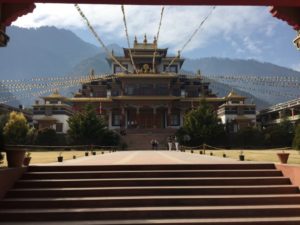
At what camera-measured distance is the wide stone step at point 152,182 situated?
971 cm

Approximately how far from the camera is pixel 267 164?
1087 cm

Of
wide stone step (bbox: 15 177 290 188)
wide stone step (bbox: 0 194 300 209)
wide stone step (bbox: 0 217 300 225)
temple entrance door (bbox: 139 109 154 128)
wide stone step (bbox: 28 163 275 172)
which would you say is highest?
temple entrance door (bbox: 139 109 154 128)

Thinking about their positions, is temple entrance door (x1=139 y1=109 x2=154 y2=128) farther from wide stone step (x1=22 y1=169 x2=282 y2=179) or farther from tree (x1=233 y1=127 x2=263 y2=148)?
wide stone step (x1=22 y1=169 x2=282 y2=179)

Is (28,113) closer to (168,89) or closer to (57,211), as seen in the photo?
(168,89)

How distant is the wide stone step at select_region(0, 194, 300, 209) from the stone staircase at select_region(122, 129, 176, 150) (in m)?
36.3

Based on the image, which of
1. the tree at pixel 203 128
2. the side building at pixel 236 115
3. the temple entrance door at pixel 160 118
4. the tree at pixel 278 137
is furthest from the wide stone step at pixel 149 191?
the temple entrance door at pixel 160 118

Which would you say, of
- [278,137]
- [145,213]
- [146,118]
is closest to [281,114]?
[278,137]

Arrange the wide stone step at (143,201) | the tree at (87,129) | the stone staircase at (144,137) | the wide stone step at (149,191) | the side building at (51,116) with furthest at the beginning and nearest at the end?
the side building at (51,116), the stone staircase at (144,137), the tree at (87,129), the wide stone step at (149,191), the wide stone step at (143,201)

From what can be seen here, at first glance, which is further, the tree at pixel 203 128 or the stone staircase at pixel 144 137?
the stone staircase at pixel 144 137

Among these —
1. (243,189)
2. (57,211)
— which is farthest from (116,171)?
(243,189)

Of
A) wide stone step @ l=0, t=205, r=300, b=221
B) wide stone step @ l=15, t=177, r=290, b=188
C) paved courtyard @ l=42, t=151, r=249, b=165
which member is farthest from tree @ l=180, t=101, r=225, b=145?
wide stone step @ l=0, t=205, r=300, b=221

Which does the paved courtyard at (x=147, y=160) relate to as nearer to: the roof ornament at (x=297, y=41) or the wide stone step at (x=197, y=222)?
the roof ornament at (x=297, y=41)

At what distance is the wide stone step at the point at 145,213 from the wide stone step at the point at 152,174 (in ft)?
6.21

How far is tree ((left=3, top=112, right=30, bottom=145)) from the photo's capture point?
42656mm
